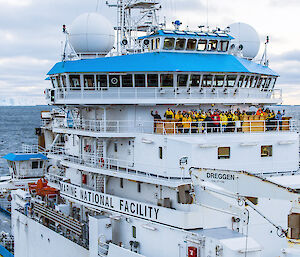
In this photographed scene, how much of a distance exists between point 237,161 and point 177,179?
261 cm

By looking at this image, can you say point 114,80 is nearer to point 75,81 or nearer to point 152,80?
point 152,80

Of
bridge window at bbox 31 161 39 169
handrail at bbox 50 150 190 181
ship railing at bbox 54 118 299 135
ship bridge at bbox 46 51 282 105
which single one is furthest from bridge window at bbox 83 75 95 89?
bridge window at bbox 31 161 39 169

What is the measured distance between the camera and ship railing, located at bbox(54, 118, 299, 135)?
2048 centimetres

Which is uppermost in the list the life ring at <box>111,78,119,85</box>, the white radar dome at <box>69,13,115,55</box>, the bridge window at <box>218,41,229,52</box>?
the white radar dome at <box>69,13,115,55</box>

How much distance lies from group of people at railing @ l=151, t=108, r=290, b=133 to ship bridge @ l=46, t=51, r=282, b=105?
105cm

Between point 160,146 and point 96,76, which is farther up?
point 96,76

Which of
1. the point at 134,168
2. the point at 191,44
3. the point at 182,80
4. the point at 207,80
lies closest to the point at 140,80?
the point at 182,80

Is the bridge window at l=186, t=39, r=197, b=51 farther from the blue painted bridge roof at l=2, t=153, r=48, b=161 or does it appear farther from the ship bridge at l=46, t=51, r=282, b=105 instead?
the blue painted bridge roof at l=2, t=153, r=48, b=161

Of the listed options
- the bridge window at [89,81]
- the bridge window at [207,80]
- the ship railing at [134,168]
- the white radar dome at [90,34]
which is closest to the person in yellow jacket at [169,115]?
the ship railing at [134,168]

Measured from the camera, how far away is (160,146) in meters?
20.1

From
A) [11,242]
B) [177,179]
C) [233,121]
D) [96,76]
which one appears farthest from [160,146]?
[11,242]

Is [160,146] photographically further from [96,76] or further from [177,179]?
[96,76]

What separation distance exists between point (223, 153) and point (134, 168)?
13.3 feet

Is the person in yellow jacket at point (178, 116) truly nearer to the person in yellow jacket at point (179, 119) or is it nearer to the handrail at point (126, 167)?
the person in yellow jacket at point (179, 119)
